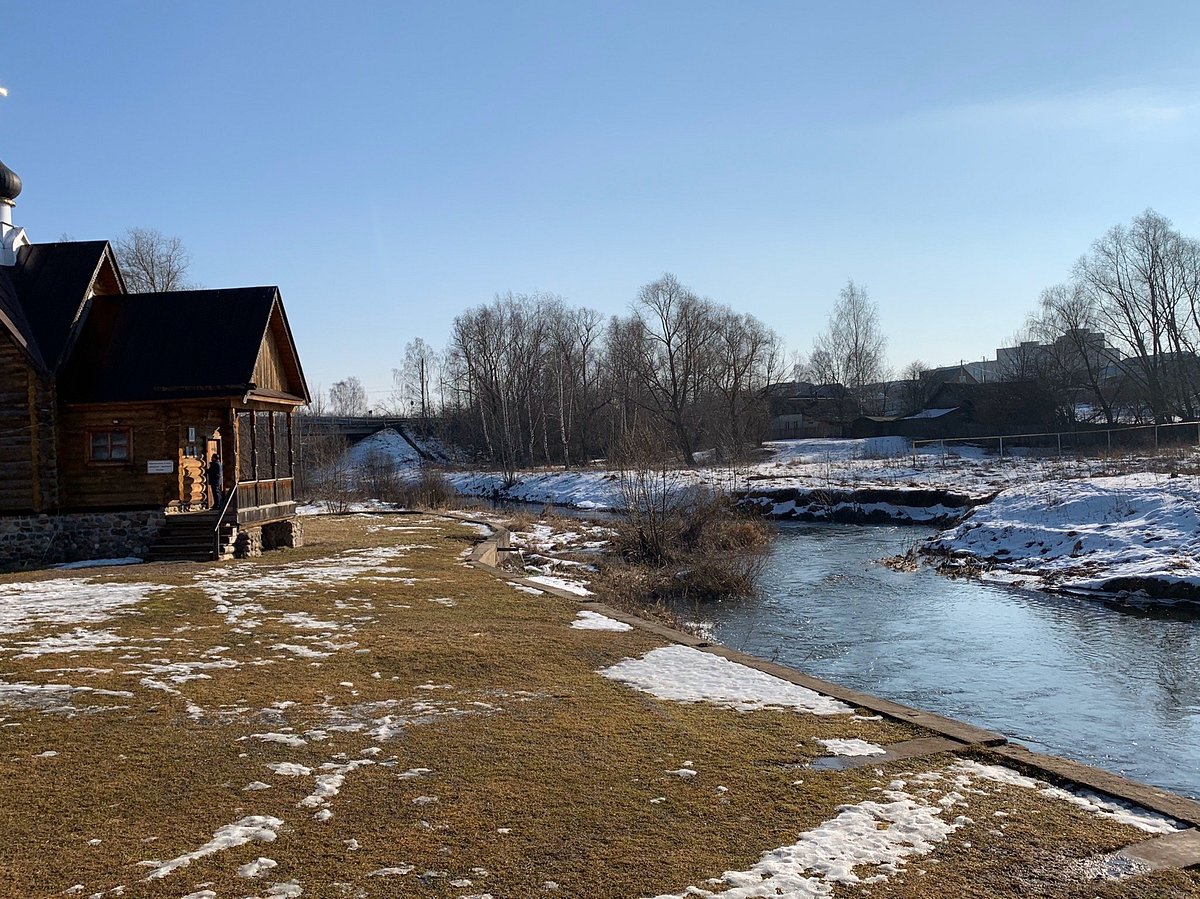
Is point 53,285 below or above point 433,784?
above

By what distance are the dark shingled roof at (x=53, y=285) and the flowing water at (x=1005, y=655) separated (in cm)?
1456

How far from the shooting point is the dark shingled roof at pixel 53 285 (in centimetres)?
1953

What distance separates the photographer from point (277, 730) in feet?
23.8

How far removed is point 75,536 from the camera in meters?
19.1

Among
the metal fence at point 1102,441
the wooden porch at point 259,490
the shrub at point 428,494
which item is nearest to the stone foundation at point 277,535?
the wooden porch at point 259,490

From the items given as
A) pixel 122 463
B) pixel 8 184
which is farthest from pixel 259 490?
pixel 8 184

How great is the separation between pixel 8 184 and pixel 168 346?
540 centimetres

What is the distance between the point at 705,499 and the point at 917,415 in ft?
160

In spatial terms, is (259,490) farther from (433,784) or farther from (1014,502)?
(1014,502)

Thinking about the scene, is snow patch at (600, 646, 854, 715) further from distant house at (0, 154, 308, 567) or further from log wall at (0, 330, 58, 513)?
log wall at (0, 330, 58, 513)

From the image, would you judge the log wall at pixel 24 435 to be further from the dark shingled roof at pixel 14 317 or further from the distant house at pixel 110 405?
the dark shingled roof at pixel 14 317

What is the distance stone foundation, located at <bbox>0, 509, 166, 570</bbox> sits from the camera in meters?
18.9

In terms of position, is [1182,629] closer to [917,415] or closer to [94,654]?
[94,654]

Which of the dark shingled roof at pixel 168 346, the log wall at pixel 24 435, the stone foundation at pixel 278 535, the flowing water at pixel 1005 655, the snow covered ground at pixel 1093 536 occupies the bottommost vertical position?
the flowing water at pixel 1005 655
